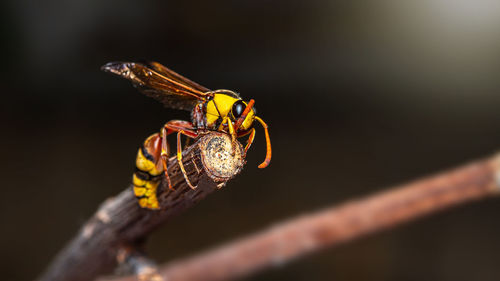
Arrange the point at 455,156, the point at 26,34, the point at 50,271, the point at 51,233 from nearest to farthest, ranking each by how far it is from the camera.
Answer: the point at 50,271 → the point at 26,34 → the point at 51,233 → the point at 455,156

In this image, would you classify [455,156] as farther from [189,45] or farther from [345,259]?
[189,45]

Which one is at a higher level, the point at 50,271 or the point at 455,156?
the point at 455,156

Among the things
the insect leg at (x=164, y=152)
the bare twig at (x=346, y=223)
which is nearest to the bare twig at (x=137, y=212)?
the insect leg at (x=164, y=152)

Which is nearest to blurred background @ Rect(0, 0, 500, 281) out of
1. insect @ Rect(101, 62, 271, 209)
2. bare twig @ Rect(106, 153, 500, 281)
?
bare twig @ Rect(106, 153, 500, 281)

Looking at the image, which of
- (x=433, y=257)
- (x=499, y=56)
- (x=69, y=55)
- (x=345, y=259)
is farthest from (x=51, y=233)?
(x=499, y=56)

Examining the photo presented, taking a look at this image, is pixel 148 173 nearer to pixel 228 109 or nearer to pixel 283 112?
pixel 228 109

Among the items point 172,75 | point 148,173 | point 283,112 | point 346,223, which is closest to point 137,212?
point 148,173

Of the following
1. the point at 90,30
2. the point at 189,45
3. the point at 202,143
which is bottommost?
the point at 202,143

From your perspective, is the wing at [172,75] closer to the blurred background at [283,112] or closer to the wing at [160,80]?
the wing at [160,80]
